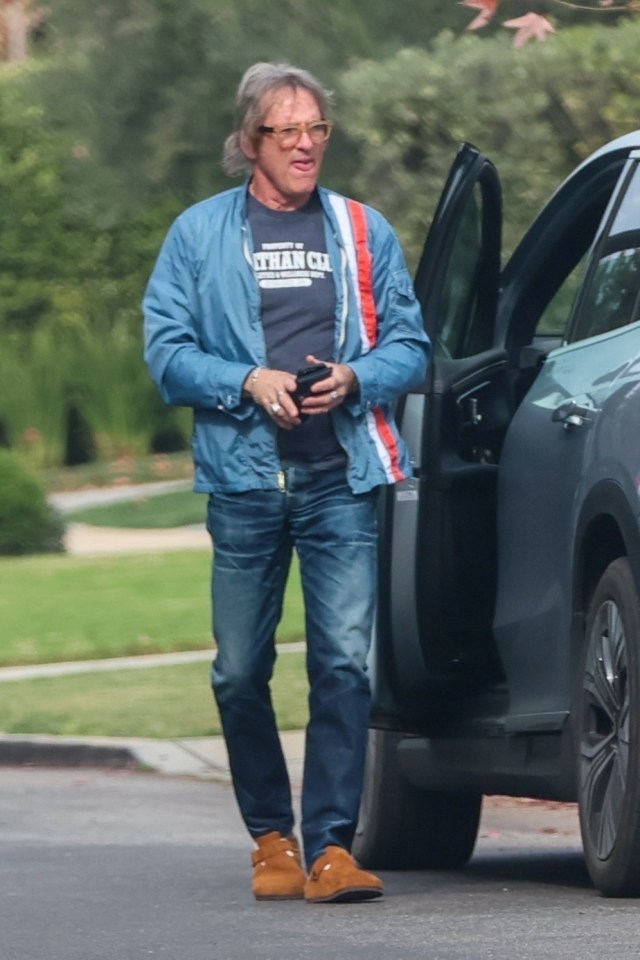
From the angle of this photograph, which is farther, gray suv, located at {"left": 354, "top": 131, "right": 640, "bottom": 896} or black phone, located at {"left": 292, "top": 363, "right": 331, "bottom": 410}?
black phone, located at {"left": 292, "top": 363, "right": 331, "bottom": 410}

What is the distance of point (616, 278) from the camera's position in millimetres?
5926

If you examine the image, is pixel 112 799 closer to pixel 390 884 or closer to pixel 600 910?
pixel 390 884

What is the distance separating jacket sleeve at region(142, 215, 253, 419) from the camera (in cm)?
572

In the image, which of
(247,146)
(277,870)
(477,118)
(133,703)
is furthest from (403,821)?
(477,118)

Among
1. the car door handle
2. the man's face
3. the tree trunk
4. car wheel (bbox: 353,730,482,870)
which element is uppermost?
the tree trunk

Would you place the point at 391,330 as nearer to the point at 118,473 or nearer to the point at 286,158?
the point at 286,158

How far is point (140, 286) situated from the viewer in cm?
3459

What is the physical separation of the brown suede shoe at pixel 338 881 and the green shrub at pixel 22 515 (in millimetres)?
15309

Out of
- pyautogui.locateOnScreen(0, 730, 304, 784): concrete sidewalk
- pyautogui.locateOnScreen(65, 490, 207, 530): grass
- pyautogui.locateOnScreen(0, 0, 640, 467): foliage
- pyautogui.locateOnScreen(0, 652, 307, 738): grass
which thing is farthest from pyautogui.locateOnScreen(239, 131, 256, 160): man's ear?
pyautogui.locateOnScreen(65, 490, 207, 530): grass

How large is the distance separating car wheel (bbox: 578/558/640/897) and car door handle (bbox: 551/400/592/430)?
0.37 m

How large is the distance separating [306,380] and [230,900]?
1.22 m

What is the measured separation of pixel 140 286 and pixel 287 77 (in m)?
28.8

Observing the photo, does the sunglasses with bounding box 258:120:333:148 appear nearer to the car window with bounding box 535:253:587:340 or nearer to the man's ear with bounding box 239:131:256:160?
the man's ear with bounding box 239:131:256:160

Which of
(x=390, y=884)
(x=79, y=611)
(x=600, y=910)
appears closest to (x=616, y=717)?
(x=600, y=910)
